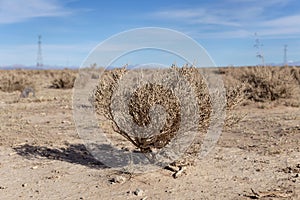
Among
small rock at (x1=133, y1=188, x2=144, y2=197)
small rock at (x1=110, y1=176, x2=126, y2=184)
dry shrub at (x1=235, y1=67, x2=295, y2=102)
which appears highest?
dry shrub at (x1=235, y1=67, x2=295, y2=102)

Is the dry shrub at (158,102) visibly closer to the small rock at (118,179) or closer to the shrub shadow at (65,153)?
the small rock at (118,179)

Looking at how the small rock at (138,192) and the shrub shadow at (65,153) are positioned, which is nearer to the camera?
the small rock at (138,192)

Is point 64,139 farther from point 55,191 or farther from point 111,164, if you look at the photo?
point 55,191

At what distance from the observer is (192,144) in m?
6.46

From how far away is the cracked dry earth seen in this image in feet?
17.5

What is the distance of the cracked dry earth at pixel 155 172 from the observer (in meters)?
5.33

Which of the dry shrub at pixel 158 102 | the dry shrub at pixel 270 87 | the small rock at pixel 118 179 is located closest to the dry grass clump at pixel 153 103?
the dry shrub at pixel 158 102

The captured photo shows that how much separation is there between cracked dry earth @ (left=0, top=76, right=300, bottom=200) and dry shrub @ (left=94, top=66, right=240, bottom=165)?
0.54 m

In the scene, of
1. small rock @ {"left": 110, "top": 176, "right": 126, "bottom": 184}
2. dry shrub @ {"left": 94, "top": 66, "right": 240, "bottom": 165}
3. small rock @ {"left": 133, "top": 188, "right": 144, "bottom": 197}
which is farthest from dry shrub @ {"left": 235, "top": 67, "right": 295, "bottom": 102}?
small rock @ {"left": 133, "top": 188, "right": 144, "bottom": 197}

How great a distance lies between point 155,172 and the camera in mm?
6055

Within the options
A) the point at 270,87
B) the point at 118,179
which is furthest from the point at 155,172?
the point at 270,87

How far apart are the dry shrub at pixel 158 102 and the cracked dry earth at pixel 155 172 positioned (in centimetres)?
54

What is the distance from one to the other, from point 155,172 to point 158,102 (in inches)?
41.6

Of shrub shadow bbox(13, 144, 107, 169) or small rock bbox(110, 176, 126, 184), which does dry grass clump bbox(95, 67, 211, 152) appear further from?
shrub shadow bbox(13, 144, 107, 169)
